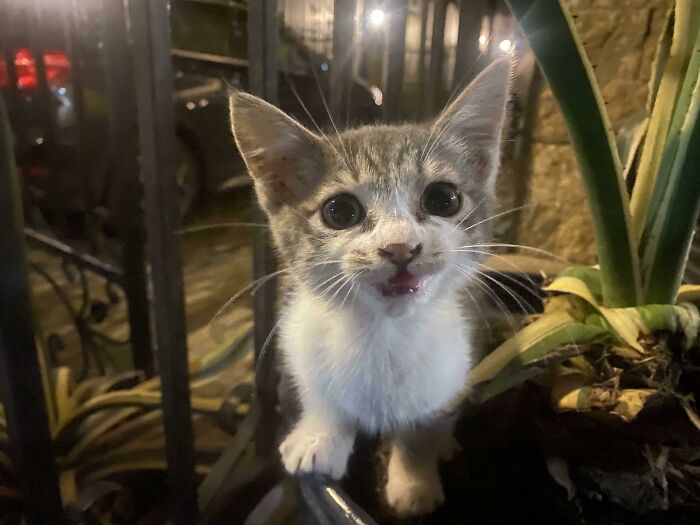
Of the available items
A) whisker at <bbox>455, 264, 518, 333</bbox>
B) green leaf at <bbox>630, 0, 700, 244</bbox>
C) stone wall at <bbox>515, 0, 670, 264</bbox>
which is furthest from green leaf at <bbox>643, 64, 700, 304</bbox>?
stone wall at <bbox>515, 0, 670, 264</bbox>

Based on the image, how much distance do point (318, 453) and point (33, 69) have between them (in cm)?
61

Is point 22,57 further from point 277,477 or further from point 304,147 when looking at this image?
point 277,477

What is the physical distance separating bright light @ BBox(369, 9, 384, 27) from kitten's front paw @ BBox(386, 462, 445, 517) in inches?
17.3

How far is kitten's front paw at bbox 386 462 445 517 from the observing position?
531 mm

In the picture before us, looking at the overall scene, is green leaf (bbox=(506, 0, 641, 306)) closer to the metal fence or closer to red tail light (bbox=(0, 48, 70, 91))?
the metal fence

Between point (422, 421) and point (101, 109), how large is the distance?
2.14ft

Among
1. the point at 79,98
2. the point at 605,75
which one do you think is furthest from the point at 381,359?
the point at 79,98

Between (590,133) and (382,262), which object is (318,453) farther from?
(590,133)

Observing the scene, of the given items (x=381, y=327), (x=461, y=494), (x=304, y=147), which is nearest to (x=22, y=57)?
(x=304, y=147)

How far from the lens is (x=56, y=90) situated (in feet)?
2.62

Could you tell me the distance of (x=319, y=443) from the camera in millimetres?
548

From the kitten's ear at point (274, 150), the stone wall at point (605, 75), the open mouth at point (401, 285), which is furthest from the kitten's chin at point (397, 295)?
the stone wall at point (605, 75)

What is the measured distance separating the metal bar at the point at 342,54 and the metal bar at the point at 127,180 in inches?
14.0

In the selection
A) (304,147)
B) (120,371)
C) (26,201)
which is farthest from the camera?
(120,371)
